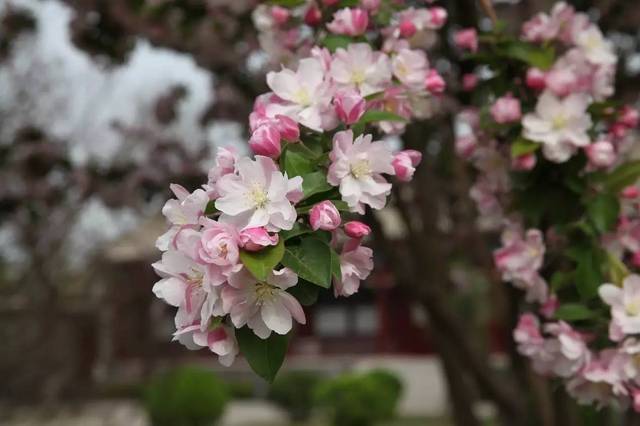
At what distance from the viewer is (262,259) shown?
3.30ft

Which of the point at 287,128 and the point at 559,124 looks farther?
the point at 559,124

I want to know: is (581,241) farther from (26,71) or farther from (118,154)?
(26,71)

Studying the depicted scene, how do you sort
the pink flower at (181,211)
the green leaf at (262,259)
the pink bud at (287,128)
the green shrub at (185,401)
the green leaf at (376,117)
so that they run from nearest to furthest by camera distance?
1. the green leaf at (262,259)
2. the pink flower at (181,211)
3. the pink bud at (287,128)
4. the green leaf at (376,117)
5. the green shrub at (185,401)

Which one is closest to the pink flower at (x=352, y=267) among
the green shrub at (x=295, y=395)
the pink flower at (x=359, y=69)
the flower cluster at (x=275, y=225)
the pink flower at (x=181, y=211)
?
the flower cluster at (x=275, y=225)

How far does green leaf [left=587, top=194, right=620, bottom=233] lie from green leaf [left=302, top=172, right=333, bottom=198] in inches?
32.7

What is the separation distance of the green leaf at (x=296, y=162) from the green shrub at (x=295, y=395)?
32.7 ft

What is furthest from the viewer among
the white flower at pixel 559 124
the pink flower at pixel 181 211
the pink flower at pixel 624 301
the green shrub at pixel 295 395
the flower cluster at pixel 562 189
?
the green shrub at pixel 295 395

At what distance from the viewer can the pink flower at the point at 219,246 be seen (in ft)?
3.26

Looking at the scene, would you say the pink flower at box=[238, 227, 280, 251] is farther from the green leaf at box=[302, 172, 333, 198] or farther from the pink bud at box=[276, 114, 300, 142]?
the pink bud at box=[276, 114, 300, 142]

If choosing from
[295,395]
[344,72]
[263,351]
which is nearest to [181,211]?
[263,351]

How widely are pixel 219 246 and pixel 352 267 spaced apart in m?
0.24

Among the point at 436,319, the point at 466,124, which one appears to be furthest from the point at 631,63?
the point at 466,124

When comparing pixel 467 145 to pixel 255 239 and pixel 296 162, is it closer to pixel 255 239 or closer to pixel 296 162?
pixel 296 162

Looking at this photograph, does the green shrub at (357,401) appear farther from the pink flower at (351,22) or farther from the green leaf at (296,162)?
the green leaf at (296,162)
